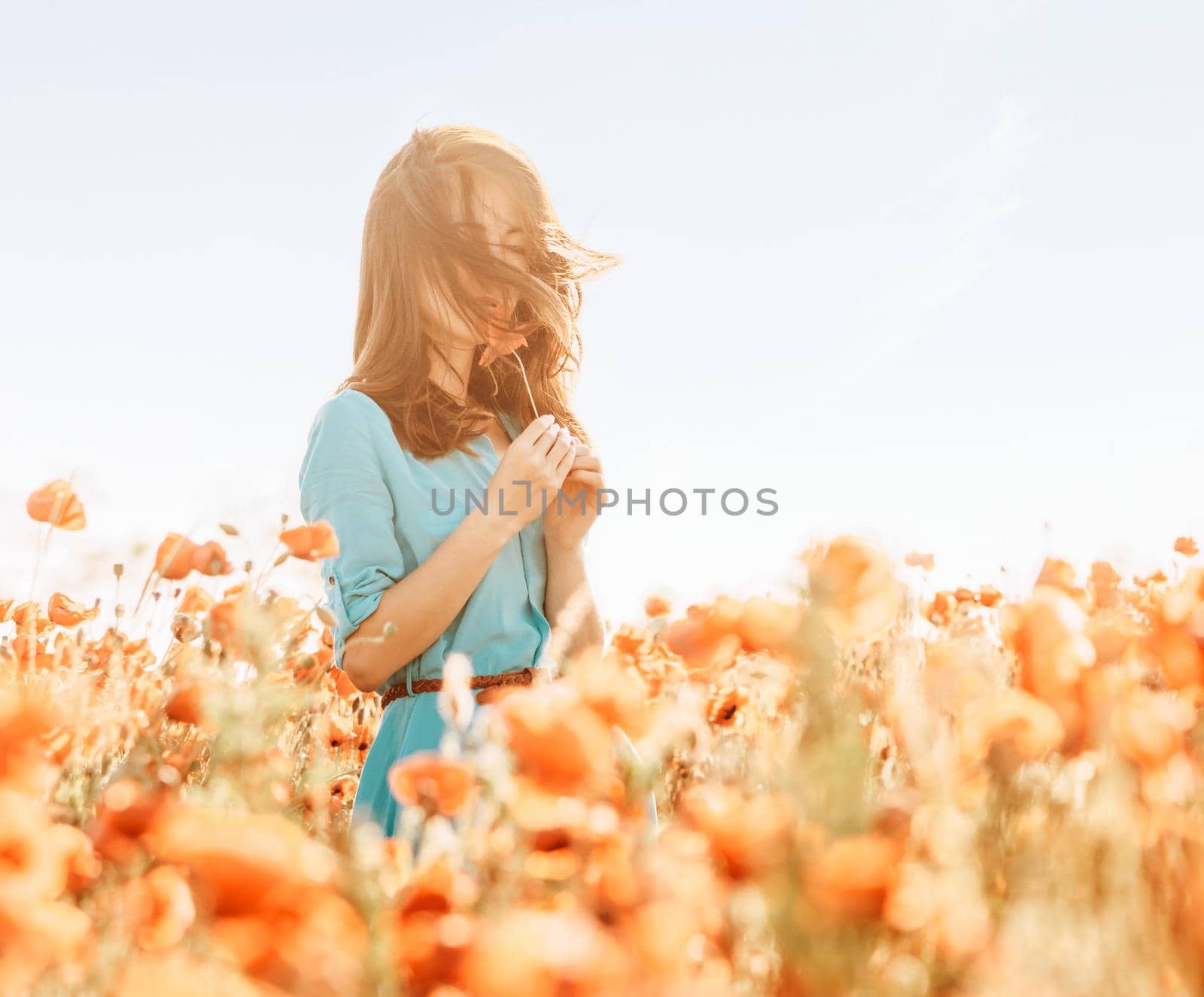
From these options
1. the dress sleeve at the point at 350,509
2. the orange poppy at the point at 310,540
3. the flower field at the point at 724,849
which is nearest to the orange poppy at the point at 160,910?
the flower field at the point at 724,849

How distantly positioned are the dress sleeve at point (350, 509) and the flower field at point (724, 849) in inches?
27.5

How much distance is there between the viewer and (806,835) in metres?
0.65

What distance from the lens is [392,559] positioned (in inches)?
72.0

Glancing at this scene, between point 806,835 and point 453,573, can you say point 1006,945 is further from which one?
point 453,573

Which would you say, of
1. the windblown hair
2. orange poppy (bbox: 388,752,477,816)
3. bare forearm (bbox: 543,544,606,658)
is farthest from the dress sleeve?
orange poppy (bbox: 388,752,477,816)

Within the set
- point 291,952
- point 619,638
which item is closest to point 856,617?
point 291,952

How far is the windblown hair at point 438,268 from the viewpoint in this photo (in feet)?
6.49

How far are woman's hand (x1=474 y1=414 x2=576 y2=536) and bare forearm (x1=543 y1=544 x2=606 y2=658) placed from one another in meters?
0.27

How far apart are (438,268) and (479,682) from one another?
0.81 metres

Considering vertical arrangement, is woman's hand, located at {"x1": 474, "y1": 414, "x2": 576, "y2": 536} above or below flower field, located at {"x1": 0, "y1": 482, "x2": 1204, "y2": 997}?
above

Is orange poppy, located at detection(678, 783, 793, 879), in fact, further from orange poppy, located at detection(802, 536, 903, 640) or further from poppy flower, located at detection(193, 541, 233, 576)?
poppy flower, located at detection(193, 541, 233, 576)

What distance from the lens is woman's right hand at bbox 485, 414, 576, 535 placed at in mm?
Answer: 1805

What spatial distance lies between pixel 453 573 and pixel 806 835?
3.80 ft

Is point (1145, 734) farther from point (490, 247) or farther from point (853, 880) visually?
point (490, 247)
